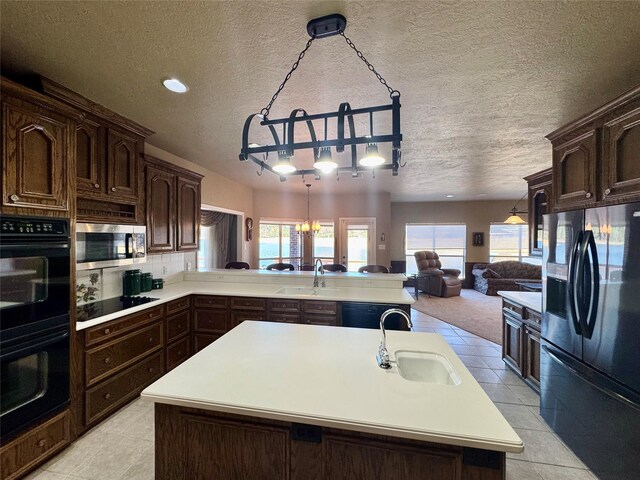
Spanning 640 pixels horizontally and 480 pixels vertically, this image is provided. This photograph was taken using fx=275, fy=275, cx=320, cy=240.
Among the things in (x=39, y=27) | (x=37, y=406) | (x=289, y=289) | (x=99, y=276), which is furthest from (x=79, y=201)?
(x=289, y=289)

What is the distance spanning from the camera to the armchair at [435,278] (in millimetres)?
7250

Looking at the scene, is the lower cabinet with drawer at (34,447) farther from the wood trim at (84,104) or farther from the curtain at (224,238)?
the curtain at (224,238)

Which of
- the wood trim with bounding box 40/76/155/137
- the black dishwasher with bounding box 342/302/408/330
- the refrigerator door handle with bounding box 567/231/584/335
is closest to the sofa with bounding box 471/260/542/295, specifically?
the black dishwasher with bounding box 342/302/408/330

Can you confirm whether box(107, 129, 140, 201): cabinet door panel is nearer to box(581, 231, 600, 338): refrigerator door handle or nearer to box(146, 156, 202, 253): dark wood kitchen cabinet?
box(146, 156, 202, 253): dark wood kitchen cabinet

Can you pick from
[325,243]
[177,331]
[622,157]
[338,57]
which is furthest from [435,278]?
[338,57]

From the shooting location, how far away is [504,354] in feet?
11.1

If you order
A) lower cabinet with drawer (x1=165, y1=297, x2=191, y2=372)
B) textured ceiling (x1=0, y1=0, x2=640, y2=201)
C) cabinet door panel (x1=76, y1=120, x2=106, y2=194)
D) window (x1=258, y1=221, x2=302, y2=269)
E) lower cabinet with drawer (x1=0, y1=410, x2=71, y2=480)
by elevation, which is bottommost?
lower cabinet with drawer (x1=0, y1=410, x2=71, y2=480)

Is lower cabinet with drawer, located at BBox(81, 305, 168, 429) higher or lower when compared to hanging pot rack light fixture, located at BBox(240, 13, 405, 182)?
lower

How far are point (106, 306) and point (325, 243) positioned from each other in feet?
18.0

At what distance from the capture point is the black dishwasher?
2916 mm

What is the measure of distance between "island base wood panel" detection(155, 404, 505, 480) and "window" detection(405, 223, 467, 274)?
323 inches

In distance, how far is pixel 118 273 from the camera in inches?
116

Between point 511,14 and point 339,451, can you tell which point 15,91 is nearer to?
point 339,451

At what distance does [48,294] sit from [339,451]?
6.67 ft
